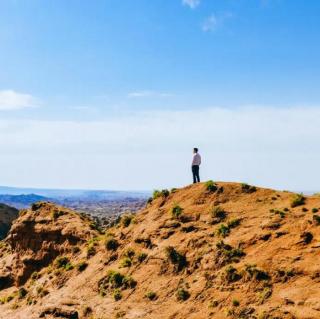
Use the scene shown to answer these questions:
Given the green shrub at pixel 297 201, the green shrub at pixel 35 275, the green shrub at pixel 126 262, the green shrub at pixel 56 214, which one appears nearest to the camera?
the green shrub at pixel 297 201

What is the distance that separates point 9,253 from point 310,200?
37625mm

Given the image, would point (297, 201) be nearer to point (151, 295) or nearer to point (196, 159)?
point (196, 159)

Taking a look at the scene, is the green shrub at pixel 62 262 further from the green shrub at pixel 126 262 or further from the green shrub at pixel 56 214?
the green shrub at pixel 126 262

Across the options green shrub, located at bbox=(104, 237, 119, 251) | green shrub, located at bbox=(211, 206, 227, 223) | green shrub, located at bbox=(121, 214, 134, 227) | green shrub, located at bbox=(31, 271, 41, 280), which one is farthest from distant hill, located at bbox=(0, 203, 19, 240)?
green shrub, located at bbox=(211, 206, 227, 223)

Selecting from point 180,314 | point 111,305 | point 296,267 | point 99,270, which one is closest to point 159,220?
point 99,270

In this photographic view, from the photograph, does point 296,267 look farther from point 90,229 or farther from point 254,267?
point 90,229

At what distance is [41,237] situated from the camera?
4856cm

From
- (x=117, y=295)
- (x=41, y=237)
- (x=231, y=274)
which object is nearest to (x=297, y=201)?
(x=231, y=274)

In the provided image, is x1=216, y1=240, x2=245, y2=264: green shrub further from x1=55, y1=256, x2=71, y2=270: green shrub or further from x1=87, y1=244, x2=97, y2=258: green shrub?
x1=55, y1=256, x2=71, y2=270: green shrub

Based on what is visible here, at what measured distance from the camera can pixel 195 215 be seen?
119 feet

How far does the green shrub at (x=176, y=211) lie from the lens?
3694 centimetres

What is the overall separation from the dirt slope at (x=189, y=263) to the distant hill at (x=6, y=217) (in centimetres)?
7474

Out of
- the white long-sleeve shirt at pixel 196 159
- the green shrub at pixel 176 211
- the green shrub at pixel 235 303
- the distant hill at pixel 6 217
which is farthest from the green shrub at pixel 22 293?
the distant hill at pixel 6 217

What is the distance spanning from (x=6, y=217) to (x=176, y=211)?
333 ft
